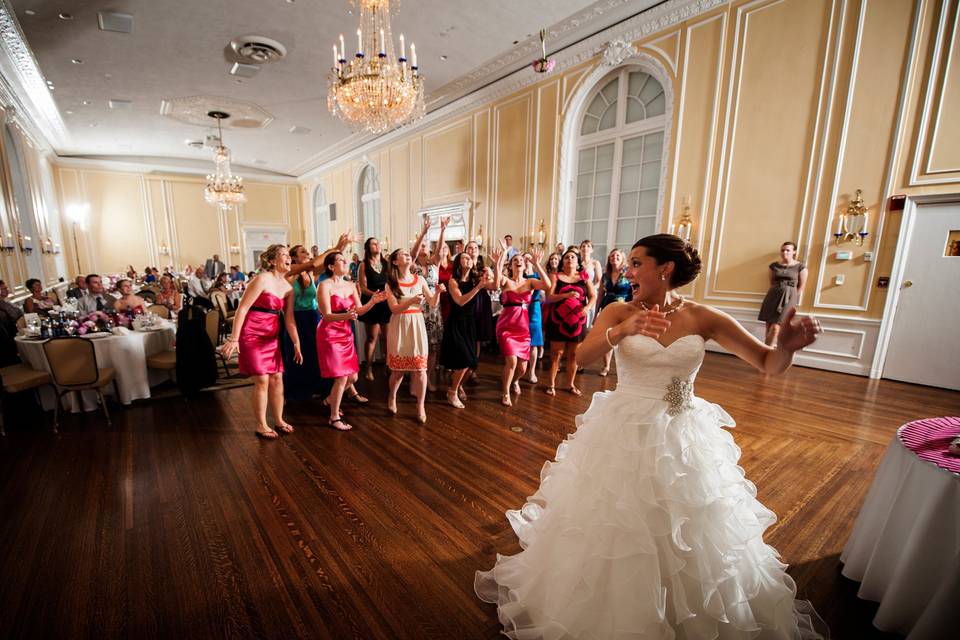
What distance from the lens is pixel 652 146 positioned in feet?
22.4

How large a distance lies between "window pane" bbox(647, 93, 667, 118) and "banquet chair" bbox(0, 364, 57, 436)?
27.8ft

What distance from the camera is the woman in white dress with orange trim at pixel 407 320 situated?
360 centimetres

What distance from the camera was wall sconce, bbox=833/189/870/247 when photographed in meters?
4.91

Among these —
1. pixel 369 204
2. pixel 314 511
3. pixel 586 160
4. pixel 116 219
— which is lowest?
pixel 314 511

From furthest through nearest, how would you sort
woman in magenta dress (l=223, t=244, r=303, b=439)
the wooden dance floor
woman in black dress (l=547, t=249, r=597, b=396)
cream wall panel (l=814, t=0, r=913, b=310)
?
cream wall panel (l=814, t=0, r=913, b=310) → woman in black dress (l=547, t=249, r=597, b=396) → woman in magenta dress (l=223, t=244, r=303, b=439) → the wooden dance floor

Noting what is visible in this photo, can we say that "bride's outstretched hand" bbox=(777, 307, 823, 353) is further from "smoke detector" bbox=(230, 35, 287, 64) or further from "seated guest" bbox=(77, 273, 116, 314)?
"smoke detector" bbox=(230, 35, 287, 64)

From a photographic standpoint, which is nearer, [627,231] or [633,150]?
[633,150]

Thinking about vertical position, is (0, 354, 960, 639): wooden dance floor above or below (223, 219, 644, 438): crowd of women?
below

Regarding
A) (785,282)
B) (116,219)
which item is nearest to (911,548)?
(785,282)

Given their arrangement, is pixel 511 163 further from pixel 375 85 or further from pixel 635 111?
pixel 375 85

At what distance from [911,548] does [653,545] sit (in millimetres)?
1022

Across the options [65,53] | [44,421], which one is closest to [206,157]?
[65,53]

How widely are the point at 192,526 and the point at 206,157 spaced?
1716 centimetres

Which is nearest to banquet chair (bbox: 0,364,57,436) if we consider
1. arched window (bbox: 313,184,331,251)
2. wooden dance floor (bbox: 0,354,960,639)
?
wooden dance floor (bbox: 0,354,960,639)
